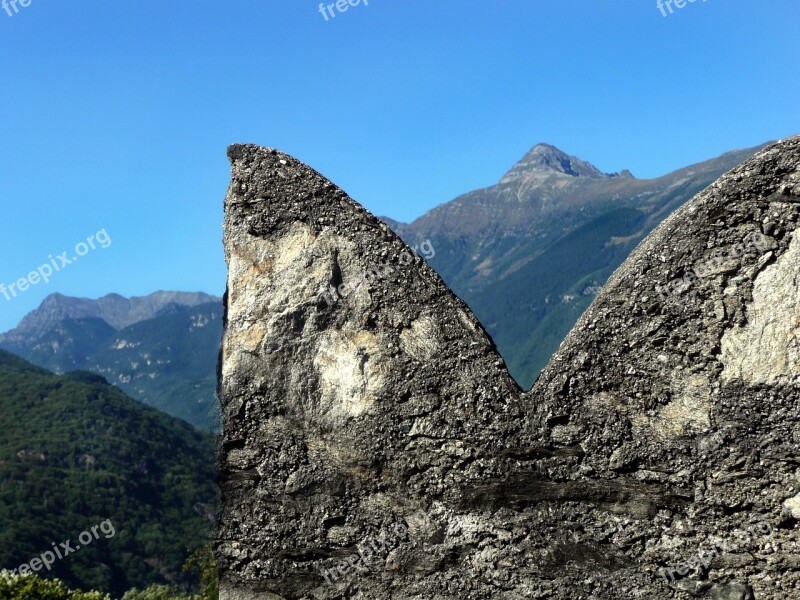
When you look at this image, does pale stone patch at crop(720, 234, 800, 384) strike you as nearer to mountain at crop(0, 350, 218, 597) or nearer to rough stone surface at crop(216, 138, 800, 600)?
rough stone surface at crop(216, 138, 800, 600)

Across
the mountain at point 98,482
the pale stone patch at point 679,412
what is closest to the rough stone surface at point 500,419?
the pale stone patch at point 679,412

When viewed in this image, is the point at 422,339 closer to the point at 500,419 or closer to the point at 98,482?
the point at 500,419

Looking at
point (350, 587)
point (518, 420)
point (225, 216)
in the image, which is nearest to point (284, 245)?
point (225, 216)

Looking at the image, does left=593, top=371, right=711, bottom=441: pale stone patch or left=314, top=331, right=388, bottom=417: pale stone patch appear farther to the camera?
left=314, top=331, right=388, bottom=417: pale stone patch

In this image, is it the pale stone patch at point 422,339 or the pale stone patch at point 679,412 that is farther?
the pale stone patch at point 422,339

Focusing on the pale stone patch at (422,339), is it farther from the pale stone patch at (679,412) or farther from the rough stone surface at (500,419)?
the pale stone patch at (679,412)

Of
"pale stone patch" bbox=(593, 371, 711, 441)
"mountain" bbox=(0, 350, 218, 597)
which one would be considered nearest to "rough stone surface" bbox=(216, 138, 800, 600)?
"pale stone patch" bbox=(593, 371, 711, 441)
